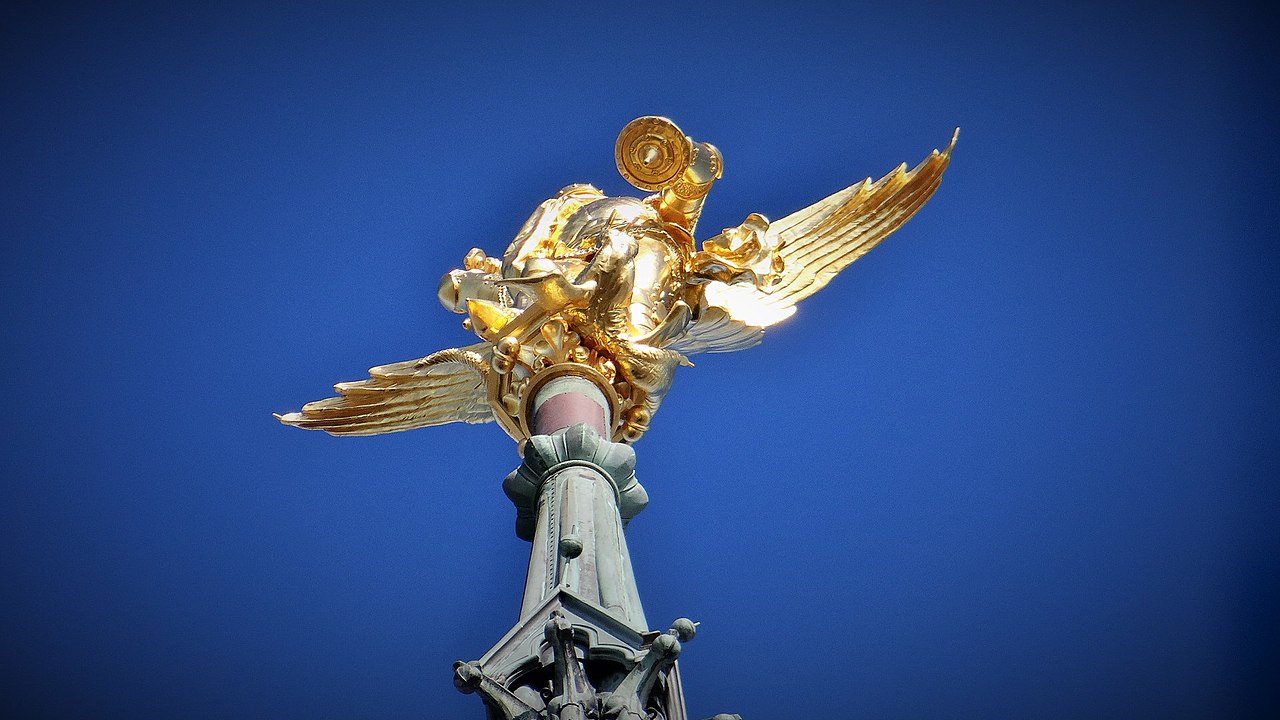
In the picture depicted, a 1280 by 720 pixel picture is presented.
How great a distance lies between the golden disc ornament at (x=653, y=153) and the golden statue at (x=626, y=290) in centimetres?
1

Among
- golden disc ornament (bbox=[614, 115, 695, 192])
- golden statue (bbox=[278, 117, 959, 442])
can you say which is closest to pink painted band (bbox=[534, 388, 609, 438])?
golden statue (bbox=[278, 117, 959, 442])

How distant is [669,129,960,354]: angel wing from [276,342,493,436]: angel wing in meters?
2.32

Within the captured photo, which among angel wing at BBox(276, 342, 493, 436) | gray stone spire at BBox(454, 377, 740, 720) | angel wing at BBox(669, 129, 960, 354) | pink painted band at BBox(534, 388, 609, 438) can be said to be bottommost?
gray stone spire at BBox(454, 377, 740, 720)

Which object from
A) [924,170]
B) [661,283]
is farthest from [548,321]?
[924,170]

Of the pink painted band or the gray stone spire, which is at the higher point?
the pink painted band

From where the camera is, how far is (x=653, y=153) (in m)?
15.1

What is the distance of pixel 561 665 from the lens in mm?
8289

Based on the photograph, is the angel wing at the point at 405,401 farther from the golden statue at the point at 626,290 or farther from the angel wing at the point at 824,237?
the angel wing at the point at 824,237

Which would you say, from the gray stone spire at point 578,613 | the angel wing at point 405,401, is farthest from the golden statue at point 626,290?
the gray stone spire at point 578,613

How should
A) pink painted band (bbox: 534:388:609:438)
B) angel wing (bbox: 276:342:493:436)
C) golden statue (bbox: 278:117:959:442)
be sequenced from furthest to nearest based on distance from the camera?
angel wing (bbox: 276:342:493:436) → golden statue (bbox: 278:117:959:442) → pink painted band (bbox: 534:388:609:438)

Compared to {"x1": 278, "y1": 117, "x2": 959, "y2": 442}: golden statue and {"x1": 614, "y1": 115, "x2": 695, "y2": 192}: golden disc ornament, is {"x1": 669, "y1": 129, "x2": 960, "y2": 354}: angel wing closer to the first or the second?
{"x1": 278, "y1": 117, "x2": 959, "y2": 442}: golden statue

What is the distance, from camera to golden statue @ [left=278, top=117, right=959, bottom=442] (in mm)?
13062

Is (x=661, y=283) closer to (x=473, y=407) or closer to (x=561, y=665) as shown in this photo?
(x=473, y=407)

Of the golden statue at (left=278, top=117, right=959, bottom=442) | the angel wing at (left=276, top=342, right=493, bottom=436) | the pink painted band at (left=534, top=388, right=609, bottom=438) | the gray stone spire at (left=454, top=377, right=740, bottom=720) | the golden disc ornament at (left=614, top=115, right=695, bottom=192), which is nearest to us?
the gray stone spire at (left=454, top=377, right=740, bottom=720)
